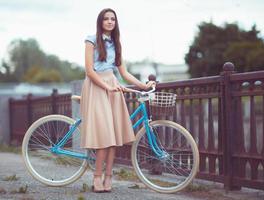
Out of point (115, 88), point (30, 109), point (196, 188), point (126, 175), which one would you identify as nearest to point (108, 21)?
point (115, 88)

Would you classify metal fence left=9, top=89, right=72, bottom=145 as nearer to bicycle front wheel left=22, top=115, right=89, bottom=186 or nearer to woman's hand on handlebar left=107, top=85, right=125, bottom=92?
bicycle front wheel left=22, top=115, right=89, bottom=186

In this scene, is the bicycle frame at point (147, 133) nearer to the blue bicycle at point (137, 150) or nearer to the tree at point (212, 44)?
the blue bicycle at point (137, 150)

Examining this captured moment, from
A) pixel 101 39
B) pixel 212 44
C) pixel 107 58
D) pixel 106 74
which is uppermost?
pixel 212 44

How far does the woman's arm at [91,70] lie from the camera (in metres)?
5.28

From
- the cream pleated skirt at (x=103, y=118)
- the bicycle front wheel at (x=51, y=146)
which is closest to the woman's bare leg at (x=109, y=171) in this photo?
the cream pleated skirt at (x=103, y=118)

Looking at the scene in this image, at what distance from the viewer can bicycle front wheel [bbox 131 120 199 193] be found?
17.7ft

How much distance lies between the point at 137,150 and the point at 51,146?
0.90 m

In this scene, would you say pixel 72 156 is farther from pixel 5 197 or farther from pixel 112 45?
pixel 112 45

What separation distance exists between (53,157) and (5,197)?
89 cm

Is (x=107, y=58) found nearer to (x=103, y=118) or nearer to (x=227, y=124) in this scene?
(x=103, y=118)

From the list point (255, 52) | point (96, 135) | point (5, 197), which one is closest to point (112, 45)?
point (96, 135)

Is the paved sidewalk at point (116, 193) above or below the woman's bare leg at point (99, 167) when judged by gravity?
below

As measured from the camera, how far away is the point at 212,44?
6084 cm

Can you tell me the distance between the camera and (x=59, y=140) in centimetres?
589
